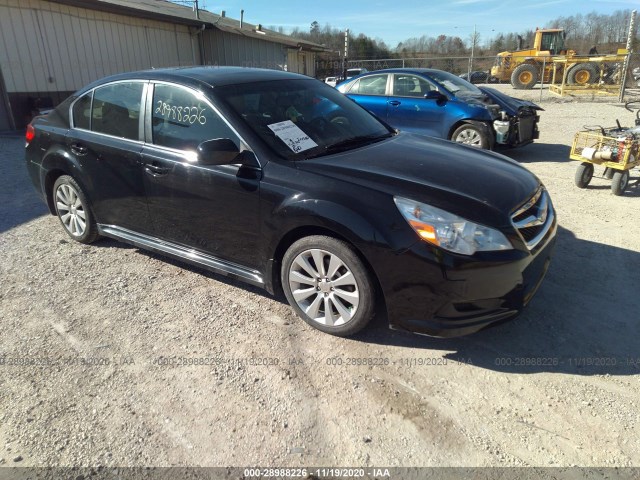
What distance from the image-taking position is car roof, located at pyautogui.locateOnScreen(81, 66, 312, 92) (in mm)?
3516

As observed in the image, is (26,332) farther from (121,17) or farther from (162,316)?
(121,17)

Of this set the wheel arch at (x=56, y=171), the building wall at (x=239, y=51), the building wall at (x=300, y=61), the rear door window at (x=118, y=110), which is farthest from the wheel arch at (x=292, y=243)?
the building wall at (x=300, y=61)

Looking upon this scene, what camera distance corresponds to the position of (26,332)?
10.4ft

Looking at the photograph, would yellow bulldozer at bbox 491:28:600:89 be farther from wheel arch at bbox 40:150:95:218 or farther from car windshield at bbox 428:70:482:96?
wheel arch at bbox 40:150:95:218

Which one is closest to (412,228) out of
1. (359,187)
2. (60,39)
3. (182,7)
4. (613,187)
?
(359,187)

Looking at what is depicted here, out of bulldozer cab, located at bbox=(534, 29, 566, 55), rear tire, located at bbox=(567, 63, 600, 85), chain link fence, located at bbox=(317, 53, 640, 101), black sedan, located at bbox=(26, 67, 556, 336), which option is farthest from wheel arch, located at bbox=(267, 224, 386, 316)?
bulldozer cab, located at bbox=(534, 29, 566, 55)

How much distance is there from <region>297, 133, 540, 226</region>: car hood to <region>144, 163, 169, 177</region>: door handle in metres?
1.15

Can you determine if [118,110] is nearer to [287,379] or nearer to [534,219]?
[287,379]

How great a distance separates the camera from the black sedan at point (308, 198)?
2.63 meters

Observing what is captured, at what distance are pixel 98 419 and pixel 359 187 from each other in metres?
1.93

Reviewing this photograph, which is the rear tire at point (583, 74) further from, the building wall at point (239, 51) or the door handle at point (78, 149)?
the door handle at point (78, 149)

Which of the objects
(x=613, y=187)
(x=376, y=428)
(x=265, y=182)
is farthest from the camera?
(x=613, y=187)

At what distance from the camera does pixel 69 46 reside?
1220 cm

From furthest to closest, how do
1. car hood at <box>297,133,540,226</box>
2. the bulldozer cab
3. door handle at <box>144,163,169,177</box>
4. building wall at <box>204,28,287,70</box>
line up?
the bulldozer cab
building wall at <box>204,28,287,70</box>
door handle at <box>144,163,169,177</box>
car hood at <box>297,133,540,226</box>
